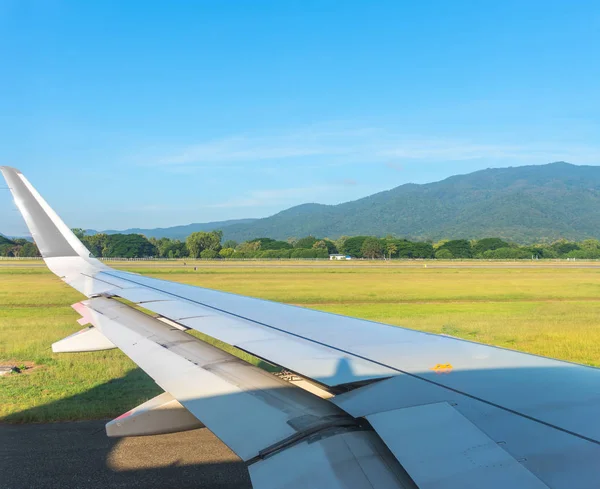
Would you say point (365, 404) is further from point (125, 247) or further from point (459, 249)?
point (459, 249)

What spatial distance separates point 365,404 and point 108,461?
386 cm

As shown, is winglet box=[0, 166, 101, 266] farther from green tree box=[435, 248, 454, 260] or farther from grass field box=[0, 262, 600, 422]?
green tree box=[435, 248, 454, 260]

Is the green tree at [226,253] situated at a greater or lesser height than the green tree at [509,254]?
greater

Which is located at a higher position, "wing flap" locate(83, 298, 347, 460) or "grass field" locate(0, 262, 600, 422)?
"wing flap" locate(83, 298, 347, 460)

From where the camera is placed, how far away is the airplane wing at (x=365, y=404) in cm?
192

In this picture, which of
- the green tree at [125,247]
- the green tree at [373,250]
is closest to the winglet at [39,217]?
the green tree at [125,247]

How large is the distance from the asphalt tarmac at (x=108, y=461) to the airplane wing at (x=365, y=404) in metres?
1.31

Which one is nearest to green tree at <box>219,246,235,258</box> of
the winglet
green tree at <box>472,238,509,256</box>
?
green tree at <box>472,238,509,256</box>

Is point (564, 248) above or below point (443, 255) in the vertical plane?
above

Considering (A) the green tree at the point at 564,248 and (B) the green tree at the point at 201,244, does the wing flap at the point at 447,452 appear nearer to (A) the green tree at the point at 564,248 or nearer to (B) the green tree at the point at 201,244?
(B) the green tree at the point at 201,244

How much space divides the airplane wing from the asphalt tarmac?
1.31 meters

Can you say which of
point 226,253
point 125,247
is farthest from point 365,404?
point 226,253

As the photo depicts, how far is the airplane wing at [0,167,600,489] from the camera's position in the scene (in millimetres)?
1918

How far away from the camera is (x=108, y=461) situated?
5.13 m
